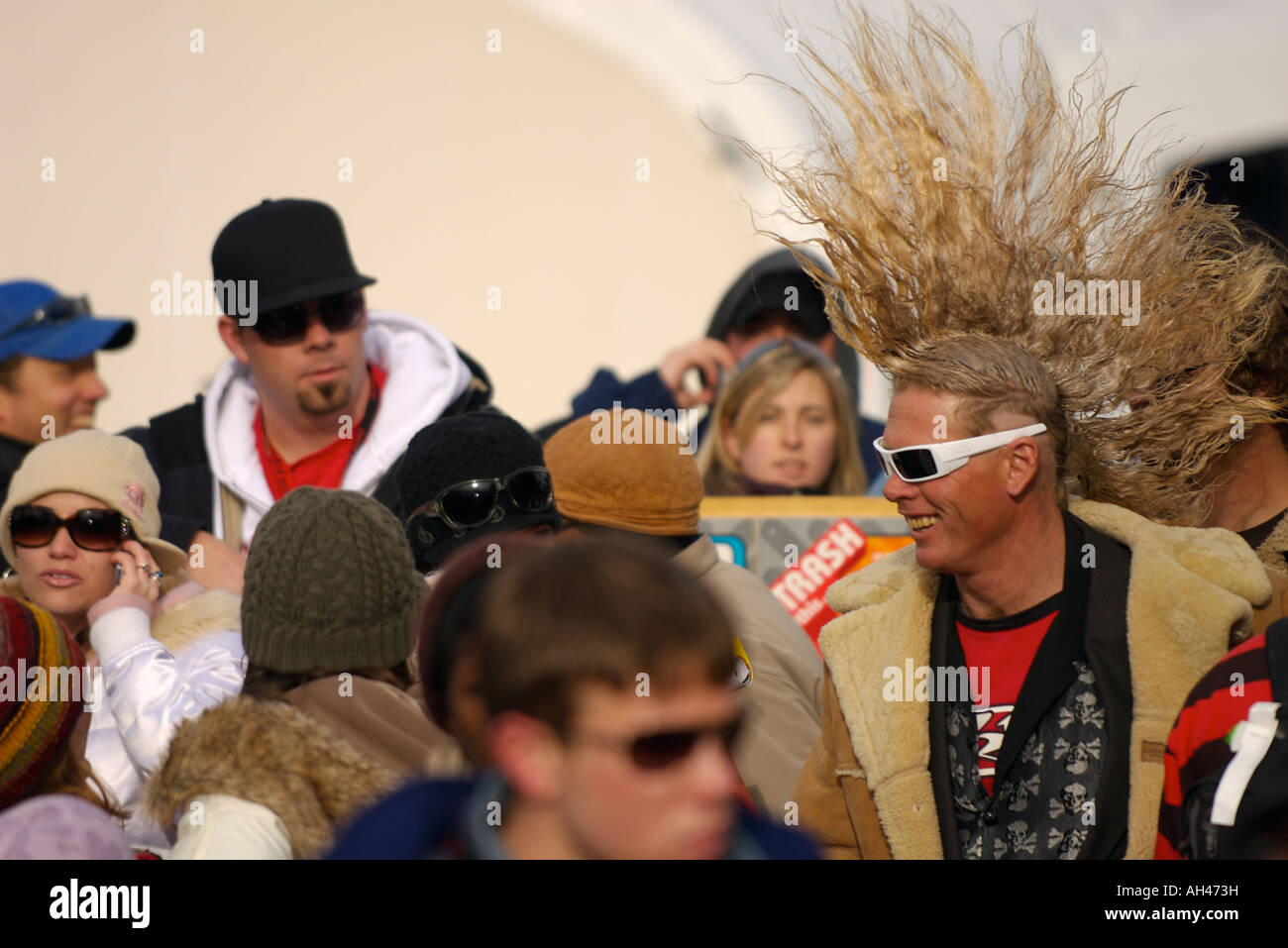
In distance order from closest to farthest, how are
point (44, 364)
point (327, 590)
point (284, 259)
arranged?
point (327, 590)
point (284, 259)
point (44, 364)

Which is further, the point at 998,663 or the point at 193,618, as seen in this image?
the point at 193,618

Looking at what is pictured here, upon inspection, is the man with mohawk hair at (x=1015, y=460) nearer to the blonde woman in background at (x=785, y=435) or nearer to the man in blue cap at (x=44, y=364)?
the blonde woman in background at (x=785, y=435)

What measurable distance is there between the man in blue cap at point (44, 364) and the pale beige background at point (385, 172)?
377 cm

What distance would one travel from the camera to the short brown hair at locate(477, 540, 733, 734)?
1523mm

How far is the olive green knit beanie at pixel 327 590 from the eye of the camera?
2.51 m

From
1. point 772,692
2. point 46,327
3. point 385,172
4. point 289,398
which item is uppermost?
point 385,172

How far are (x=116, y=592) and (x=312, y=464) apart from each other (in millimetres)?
1386

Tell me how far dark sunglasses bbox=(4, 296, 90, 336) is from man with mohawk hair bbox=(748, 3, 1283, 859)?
2968 millimetres

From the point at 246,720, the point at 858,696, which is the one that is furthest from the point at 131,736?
the point at 858,696

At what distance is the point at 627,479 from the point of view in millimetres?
3391

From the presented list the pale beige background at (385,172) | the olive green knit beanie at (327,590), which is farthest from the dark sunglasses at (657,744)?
the pale beige background at (385,172)

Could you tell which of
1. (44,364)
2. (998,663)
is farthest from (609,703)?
(44,364)

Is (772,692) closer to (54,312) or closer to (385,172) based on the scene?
(54,312)

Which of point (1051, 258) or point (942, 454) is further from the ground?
point (1051, 258)
